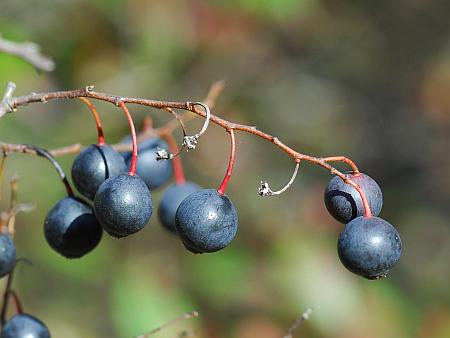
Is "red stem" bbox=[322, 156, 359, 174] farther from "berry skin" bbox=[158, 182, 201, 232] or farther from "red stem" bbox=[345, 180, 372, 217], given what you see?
"berry skin" bbox=[158, 182, 201, 232]

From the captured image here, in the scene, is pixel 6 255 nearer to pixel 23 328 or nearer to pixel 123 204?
pixel 23 328

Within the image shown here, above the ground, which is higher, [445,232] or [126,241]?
[445,232]

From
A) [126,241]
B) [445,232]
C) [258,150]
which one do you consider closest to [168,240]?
[126,241]

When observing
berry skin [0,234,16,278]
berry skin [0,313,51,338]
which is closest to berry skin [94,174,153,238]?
berry skin [0,234,16,278]

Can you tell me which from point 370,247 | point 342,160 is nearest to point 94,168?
point 342,160

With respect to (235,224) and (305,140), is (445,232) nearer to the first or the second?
(305,140)

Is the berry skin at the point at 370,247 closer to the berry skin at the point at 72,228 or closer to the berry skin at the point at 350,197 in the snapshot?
the berry skin at the point at 350,197

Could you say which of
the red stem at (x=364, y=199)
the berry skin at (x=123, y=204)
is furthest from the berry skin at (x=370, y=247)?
the berry skin at (x=123, y=204)
